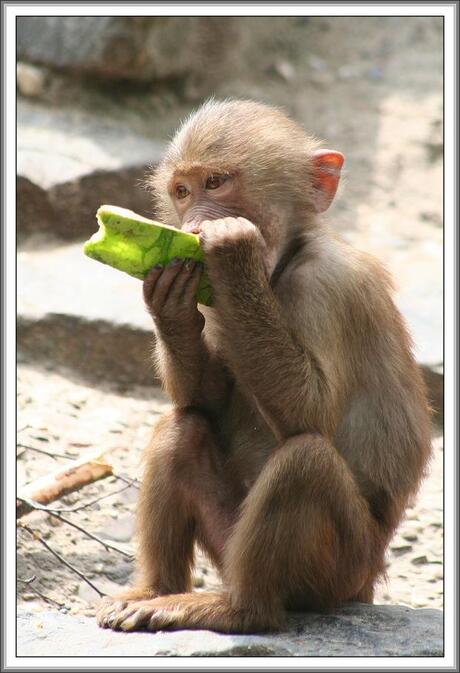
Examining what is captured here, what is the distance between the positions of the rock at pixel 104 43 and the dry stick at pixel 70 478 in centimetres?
620

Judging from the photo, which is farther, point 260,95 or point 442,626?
point 260,95

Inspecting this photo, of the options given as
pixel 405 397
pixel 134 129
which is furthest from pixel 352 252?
pixel 134 129

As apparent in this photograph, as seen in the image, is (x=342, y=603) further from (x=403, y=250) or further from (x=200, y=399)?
(x=403, y=250)

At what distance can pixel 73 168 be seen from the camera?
11117mm

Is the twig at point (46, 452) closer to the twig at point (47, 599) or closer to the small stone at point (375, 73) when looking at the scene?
the twig at point (47, 599)

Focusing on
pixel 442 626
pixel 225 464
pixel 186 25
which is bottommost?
pixel 442 626

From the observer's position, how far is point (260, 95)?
44.5 ft

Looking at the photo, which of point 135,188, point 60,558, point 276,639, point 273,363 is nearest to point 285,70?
point 135,188

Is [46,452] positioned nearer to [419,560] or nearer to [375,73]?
[419,560]

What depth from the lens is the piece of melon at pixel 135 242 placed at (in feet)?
17.5

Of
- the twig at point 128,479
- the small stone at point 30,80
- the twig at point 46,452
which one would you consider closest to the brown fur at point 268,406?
the twig at point 128,479

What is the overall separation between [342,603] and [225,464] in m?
0.96

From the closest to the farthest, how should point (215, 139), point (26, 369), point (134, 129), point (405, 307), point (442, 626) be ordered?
point (442, 626), point (215, 139), point (26, 369), point (405, 307), point (134, 129)

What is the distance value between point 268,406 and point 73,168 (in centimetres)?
636
